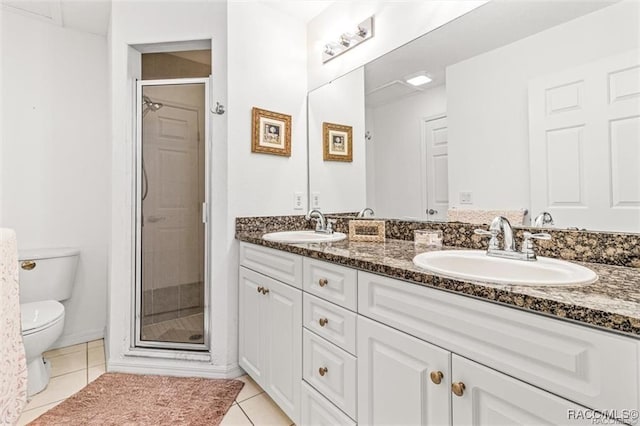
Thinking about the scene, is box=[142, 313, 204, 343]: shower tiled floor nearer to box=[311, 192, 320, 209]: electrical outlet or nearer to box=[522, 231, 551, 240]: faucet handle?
box=[311, 192, 320, 209]: electrical outlet

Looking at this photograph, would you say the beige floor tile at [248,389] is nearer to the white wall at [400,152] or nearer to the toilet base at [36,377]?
the toilet base at [36,377]

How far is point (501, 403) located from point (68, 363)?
2522 mm

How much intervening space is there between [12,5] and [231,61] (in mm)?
1593

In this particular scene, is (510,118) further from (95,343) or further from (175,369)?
(95,343)

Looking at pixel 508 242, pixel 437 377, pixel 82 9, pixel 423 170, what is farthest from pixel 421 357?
pixel 82 9

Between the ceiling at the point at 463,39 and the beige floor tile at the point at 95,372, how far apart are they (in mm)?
2285

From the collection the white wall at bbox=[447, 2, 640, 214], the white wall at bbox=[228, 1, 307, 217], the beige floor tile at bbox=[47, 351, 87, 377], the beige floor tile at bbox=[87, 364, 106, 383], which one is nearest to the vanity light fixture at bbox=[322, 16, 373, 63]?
the white wall at bbox=[228, 1, 307, 217]

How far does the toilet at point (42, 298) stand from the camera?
1733 millimetres

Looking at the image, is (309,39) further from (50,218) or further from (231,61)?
(50,218)

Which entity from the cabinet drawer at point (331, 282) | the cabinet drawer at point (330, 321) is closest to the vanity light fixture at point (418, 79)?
the cabinet drawer at point (331, 282)

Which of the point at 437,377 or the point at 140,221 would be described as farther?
the point at 140,221

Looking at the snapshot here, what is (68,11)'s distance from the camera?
2.17 m

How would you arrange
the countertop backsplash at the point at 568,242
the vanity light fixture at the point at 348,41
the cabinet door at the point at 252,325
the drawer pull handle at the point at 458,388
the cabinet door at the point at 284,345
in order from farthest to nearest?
the vanity light fixture at the point at 348,41 → the cabinet door at the point at 252,325 → the cabinet door at the point at 284,345 → the countertop backsplash at the point at 568,242 → the drawer pull handle at the point at 458,388

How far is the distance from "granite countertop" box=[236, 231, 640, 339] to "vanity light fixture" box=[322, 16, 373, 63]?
4.62ft
